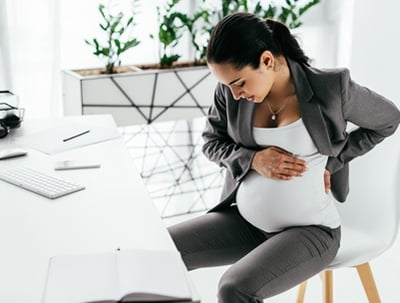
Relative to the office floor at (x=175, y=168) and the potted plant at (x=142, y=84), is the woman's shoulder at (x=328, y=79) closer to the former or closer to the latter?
the potted plant at (x=142, y=84)

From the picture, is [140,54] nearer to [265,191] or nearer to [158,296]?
[265,191]

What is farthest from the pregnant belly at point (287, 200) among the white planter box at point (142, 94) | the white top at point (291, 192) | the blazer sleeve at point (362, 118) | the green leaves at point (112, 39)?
the green leaves at point (112, 39)

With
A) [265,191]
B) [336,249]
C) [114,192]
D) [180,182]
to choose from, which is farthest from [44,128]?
[180,182]

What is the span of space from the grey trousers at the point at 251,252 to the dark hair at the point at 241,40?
46 centimetres

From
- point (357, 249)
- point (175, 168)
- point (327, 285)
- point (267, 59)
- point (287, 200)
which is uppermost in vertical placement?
point (267, 59)

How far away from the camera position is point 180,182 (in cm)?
345

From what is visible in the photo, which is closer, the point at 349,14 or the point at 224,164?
the point at 224,164

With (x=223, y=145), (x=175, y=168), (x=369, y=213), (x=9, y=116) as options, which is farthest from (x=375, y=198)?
(x=175, y=168)

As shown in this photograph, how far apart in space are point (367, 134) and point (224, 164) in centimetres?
43

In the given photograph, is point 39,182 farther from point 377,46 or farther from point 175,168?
point 377,46

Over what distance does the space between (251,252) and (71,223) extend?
48cm

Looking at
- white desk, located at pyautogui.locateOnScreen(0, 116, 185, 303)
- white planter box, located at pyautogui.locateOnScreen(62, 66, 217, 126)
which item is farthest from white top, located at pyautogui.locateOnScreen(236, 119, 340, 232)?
white planter box, located at pyautogui.locateOnScreen(62, 66, 217, 126)

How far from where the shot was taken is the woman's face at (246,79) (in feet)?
5.21

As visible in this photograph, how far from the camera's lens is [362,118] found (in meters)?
1.75
